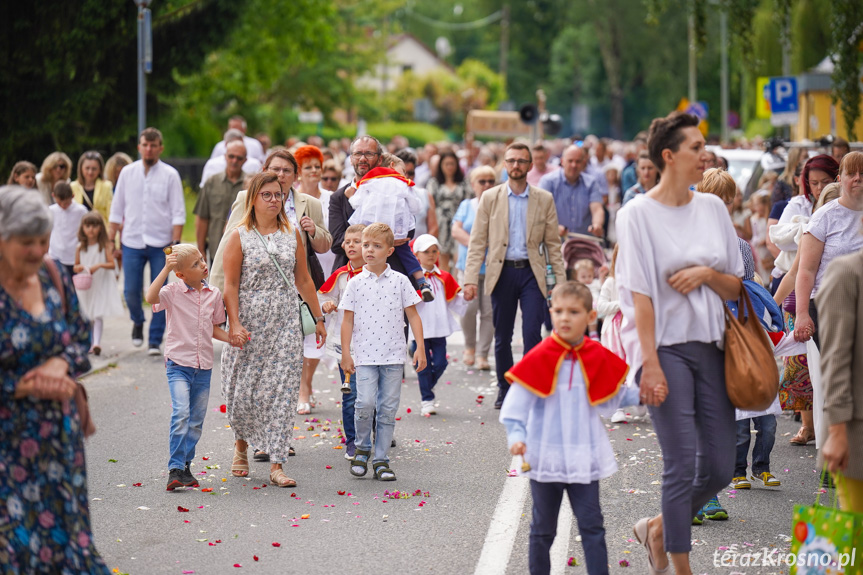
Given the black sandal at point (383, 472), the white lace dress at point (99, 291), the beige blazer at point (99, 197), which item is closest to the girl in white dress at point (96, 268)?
the white lace dress at point (99, 291)

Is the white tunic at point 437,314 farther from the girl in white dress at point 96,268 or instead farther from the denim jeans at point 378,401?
the girl in white dress at point 96,268

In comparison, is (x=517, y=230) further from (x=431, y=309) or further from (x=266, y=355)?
(x=266, y=355)

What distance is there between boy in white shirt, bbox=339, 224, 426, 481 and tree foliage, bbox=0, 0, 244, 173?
10.5m

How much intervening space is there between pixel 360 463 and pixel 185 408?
3.83ft

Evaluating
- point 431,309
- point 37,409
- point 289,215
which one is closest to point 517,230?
point 431,309

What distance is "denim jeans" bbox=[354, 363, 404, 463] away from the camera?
24.4 feet

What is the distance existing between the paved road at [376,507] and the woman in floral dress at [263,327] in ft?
1.16

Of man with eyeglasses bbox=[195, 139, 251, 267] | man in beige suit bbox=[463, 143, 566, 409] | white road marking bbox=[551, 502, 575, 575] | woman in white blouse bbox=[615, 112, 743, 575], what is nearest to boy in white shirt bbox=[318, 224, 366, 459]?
man in beige suit bbox=[463, 143, 566, 409]

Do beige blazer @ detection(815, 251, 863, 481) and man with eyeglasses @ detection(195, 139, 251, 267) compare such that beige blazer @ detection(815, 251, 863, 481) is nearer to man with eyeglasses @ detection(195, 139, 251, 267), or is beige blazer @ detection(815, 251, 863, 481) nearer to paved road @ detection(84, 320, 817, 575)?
paved road @ detection(84, 320, 817, 575)

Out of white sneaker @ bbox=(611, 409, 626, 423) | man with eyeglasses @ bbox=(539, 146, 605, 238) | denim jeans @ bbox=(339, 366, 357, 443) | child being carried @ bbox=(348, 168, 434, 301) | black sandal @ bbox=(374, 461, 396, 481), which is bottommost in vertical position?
black sandal @ bbox=(374, 461, 396, 481)

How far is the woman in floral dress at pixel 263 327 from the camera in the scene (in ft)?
23.8

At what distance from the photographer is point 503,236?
955 centimetres

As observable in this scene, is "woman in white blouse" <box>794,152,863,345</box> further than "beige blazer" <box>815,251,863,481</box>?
Yes

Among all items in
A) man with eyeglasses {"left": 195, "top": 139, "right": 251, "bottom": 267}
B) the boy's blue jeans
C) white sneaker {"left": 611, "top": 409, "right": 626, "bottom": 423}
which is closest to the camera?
the boy's blue jeans
